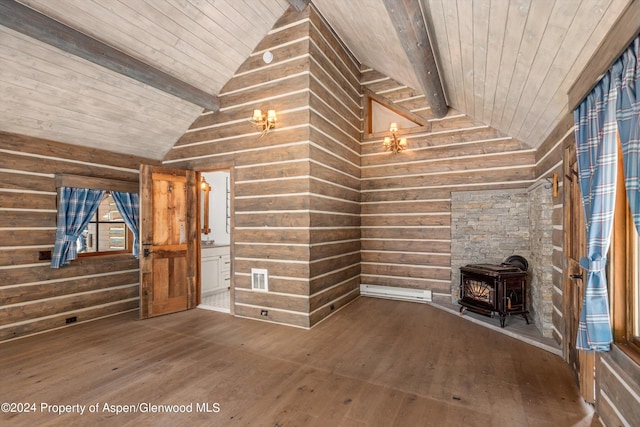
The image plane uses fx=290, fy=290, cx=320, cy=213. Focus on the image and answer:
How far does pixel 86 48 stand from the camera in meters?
3.12

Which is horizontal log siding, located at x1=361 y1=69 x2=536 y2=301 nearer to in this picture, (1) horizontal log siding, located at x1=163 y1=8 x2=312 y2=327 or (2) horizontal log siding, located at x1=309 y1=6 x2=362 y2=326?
(2) horizontal log siding, located at x1=309 y1=6 x2=362 y2=326

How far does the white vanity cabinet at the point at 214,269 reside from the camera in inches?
218

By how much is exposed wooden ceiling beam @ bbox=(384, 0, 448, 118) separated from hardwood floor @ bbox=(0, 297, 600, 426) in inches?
124

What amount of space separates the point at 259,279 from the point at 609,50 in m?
4.06

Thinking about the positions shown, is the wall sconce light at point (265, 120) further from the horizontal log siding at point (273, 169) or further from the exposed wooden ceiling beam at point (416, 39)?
the exposed wooden ceiling beam at point (416, 39)

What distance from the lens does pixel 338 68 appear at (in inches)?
187

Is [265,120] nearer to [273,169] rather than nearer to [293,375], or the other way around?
[273,169]

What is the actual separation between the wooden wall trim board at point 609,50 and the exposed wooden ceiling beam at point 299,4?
10.8 ft

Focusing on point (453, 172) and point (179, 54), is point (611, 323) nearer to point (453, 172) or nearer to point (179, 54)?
point (453, 172)

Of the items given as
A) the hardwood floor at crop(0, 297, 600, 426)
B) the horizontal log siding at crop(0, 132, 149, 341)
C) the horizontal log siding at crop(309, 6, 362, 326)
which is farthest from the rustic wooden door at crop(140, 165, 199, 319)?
the horizontal log siding at crop(309, 6, 362, 326)

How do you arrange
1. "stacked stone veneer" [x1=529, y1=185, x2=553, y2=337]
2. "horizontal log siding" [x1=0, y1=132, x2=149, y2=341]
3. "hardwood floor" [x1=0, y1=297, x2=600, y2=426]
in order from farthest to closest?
"horizontal log siding" [x1=0, y1=132, x2=149, y2=341] < "stacked stone veneer" [x1=529, y1=185, x2=553, y2=337] < "hardwood floor" [x1=0, y1=297, x2=600, y2=426]

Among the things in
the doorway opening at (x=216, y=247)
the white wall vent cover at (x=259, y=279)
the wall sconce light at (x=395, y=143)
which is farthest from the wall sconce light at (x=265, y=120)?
the wall sconce light at (x=395, y=143)

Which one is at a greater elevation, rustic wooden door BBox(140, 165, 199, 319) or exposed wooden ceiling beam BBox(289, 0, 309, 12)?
exposed wooden ceiling beam BBox(289, 0, 309, 12)

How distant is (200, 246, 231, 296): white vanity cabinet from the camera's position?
5527 mm
